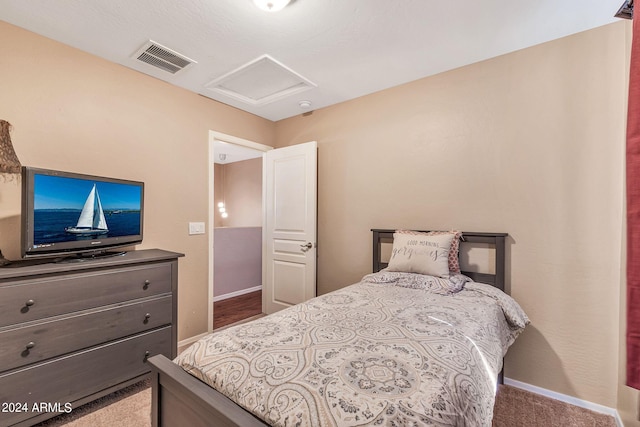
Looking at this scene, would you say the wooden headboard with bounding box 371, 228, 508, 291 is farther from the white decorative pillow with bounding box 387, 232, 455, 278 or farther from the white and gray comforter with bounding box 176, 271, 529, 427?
the white and gray comforter with bounding box 176, 271, 529, 427

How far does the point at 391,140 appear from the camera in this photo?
2879mm

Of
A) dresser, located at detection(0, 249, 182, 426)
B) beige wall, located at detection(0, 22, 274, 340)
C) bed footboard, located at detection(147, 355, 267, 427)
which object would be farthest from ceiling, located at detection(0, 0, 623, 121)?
bed footboard, located at detection(147, 355, 267, 427)

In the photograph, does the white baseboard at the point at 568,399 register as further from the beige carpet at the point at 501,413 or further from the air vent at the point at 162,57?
the air vent at the point at 162,57

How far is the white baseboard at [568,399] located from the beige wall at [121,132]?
2.88m

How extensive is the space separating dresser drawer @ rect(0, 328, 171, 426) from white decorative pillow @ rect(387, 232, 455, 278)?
1.95 metres

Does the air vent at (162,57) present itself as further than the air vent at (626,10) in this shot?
Yes

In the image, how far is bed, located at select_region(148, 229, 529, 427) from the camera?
86cm

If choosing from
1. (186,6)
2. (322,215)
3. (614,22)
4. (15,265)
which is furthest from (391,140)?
(15,265)

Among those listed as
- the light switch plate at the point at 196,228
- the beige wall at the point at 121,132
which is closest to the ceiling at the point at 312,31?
the beige wall at the point at 121,132

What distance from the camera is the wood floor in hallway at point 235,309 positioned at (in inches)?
142

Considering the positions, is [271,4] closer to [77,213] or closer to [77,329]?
[77,213]

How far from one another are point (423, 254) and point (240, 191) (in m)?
5.40

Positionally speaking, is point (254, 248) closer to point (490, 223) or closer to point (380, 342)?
point (490, 223)

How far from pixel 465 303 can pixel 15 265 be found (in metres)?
2.75
